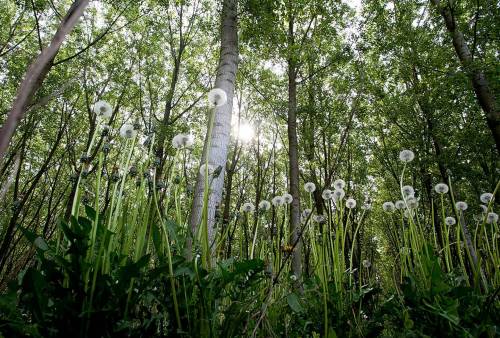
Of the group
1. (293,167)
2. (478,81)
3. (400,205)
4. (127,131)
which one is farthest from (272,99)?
(127,131)

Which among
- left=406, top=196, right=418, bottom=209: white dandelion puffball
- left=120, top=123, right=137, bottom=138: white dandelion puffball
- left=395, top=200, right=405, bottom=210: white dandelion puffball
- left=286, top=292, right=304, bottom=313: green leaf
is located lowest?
left=286, top=292, right=304, bottom=313: green leaf

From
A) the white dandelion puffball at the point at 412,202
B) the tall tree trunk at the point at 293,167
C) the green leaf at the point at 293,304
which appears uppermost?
the tall tree trunk at the point at 293,167

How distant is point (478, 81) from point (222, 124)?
5.34 meters

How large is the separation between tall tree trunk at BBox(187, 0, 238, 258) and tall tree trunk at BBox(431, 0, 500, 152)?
426 centimetres

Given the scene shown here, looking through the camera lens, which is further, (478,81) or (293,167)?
(293,167)

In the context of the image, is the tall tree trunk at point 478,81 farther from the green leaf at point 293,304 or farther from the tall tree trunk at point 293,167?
the green leaf at point 293,304

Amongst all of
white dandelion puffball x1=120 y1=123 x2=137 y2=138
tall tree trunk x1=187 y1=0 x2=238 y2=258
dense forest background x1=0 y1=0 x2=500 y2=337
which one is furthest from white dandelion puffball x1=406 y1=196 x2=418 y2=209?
white dandelion puffball x1=120 y1=123 x2=137 y2=138

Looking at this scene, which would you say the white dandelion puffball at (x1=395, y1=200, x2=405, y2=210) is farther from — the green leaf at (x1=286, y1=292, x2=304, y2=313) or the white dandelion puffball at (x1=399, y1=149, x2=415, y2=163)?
the green leaf at (x1=286, y1=292, x2=304, y2=313)

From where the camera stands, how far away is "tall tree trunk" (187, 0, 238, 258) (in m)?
4.05

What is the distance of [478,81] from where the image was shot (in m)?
6.43

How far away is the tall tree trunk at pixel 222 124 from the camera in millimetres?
4055

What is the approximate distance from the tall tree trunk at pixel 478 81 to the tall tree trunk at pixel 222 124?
4260 mm

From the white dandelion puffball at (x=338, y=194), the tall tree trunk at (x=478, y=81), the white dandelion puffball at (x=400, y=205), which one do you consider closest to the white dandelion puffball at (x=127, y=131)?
the white dandelion puffball at (x=338, y=194)

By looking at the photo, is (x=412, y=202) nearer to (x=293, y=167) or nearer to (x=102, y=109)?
(x=102, y=109)
